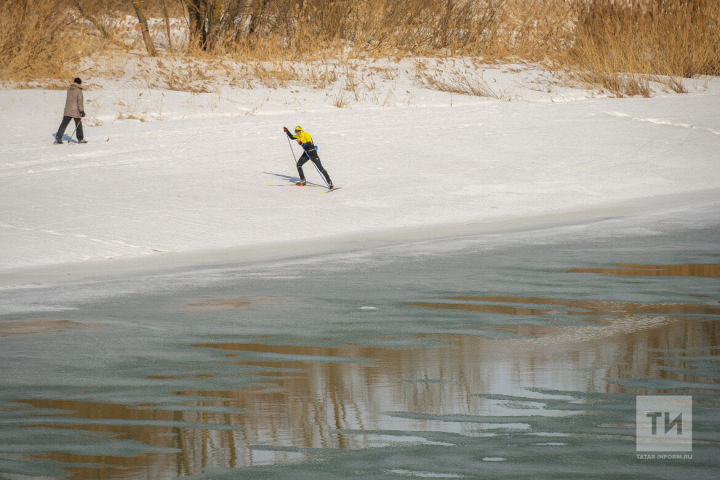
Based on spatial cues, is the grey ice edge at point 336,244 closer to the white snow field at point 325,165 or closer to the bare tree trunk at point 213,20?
the white snow field at point 325,165

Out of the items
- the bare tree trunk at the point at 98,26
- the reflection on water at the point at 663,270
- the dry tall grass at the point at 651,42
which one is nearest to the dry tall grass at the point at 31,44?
the bare tree trunk at the point at 98,26

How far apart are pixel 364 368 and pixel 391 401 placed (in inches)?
34.2

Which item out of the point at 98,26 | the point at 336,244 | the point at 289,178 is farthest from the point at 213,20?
the point at 336,244

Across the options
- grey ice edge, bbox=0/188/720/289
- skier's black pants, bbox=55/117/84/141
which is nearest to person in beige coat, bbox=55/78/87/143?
skier's black pants, bbox=55/117/84/141

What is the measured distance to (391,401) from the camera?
6.20 metres

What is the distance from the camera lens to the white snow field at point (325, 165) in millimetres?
14484

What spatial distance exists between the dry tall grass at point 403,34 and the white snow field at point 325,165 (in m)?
1.86

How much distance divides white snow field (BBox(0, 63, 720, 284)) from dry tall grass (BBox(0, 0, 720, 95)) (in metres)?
1.86

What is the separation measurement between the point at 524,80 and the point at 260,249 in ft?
65.9

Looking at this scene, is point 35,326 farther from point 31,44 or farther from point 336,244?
point 31,44

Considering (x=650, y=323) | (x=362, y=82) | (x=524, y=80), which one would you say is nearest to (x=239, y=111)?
(x=362, y=82)

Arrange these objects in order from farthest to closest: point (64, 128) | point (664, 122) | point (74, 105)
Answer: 1. point (664, 122)
2. point (64, 128)
3. point (74, 105)

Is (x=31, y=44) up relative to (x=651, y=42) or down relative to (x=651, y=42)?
up

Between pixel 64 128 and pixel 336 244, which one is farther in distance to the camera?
pixel 64 128
